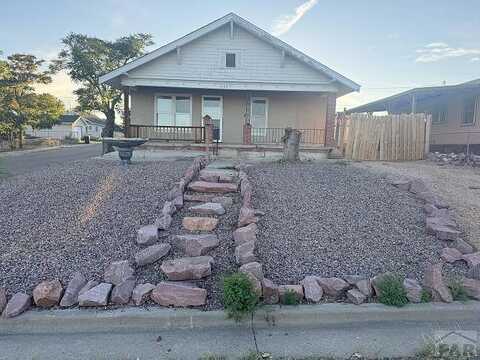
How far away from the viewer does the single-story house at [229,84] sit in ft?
40.3

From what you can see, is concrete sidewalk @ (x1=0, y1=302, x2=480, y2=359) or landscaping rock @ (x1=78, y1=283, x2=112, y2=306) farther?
landscaping rock @ (x1=78, y1=283, x2=112, y2=306)

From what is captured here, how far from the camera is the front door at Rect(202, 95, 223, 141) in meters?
13.8

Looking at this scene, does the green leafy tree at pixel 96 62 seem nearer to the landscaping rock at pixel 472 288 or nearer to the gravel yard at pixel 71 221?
the gravel yard at pixel 71 221

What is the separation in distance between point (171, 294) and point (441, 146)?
1705 centimetres

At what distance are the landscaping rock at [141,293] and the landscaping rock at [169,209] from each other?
1.41m

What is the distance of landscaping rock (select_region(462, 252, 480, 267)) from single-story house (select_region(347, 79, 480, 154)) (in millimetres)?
11393

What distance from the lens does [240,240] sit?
12.4 feet

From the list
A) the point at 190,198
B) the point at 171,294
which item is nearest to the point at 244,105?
the point at 190,198

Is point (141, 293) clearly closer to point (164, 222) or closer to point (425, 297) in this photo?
point (164, 222)

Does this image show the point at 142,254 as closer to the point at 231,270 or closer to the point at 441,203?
the point at 231,270

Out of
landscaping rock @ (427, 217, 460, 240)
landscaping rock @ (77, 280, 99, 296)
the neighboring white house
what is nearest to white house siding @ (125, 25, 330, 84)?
landscaping rock @ (427, 217, 460, 240)

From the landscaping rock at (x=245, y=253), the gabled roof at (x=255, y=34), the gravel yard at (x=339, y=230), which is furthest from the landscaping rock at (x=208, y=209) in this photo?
the gabled roof at (x=255, y=34)

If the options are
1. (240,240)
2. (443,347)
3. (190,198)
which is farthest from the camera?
(190,198)

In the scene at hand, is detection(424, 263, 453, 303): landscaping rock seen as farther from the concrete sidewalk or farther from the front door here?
the front door
